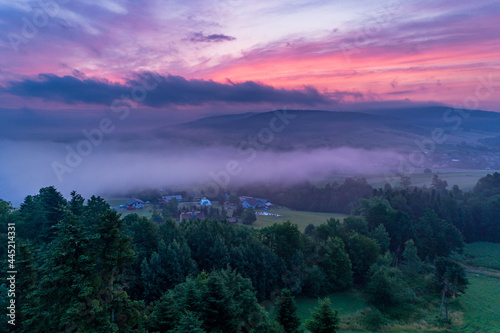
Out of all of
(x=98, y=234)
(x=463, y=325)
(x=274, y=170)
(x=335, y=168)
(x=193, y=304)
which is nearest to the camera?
(x=98, y=234)

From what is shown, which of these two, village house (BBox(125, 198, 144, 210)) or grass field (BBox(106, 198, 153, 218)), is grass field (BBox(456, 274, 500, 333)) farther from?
village house (BBox(125, 198, 144, 210))

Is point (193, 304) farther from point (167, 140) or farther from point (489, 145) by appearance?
point (489, 145)

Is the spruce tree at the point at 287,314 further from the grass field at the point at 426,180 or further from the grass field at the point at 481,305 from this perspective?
the grass field at the point at 426,180

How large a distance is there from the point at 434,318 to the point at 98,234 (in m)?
30.2

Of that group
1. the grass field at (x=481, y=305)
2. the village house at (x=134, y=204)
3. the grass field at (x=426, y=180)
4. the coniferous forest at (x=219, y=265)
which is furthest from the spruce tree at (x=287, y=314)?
the grass field at (x=426, y=180)

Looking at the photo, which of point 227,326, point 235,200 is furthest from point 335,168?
point 227,326

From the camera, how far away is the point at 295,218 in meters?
60.2

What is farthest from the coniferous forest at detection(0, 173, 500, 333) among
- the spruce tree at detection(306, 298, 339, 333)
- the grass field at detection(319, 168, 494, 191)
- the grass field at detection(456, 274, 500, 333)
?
the grass field at detection(319, 168, 494, 191)

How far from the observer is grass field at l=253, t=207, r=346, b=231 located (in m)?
55.4

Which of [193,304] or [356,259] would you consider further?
[356,259]

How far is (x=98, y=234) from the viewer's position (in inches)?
527

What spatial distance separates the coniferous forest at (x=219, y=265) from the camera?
12.6 meters

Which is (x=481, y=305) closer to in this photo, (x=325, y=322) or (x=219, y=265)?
(x=325, y=322)

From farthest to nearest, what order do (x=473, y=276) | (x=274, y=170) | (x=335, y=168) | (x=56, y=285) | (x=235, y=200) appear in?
1. (x=335, y=168)
2. (x=274, y=170)
3. (x=235, y=200)
4. (x=473, y=276)
5. (x=56, y=285)
